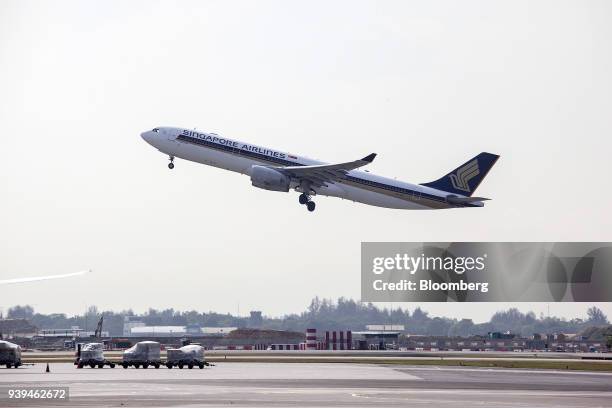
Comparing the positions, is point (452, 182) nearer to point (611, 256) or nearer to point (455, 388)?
point (611, 256)

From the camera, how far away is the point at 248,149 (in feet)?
324

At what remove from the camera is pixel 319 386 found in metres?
62.9

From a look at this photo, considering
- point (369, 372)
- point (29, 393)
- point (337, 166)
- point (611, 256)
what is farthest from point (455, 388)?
point (611, 256)

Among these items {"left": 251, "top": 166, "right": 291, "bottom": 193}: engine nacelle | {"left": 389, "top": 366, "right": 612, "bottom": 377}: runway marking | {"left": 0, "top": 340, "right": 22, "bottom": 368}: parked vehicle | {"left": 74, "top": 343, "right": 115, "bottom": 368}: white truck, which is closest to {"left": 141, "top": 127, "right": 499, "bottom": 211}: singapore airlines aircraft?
{"left": 251, "top": 166, "right": 291, "bottom": 193}: engine nacelle

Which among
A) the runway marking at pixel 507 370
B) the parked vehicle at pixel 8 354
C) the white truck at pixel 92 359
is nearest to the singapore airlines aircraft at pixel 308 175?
the runway marking at pixel 507 370

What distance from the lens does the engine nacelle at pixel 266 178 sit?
3839 inches

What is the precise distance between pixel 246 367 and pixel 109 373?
16.5 metres

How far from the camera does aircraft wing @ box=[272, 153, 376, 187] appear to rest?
98875mm

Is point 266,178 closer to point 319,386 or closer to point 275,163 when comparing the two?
point 275,163

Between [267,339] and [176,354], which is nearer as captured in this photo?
[176,354]

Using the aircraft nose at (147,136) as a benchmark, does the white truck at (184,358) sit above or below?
below

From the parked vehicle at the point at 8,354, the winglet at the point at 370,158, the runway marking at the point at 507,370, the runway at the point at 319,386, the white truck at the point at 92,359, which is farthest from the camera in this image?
→ the winglet at the point at 370,158

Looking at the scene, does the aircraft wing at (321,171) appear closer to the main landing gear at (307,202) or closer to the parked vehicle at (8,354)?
the main landing gear at (307,202)

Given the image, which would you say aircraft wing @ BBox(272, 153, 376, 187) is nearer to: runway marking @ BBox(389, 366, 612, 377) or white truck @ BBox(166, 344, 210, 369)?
runway marking @ BBox(389, 366, 612, 377)
